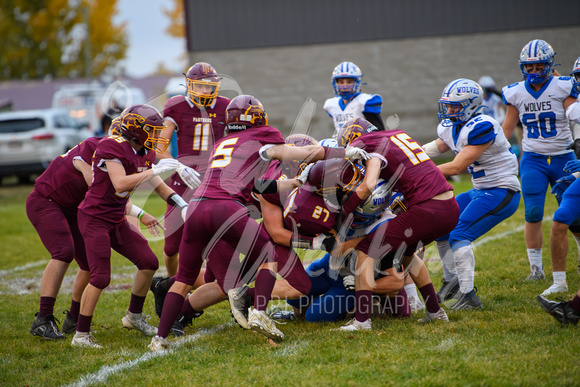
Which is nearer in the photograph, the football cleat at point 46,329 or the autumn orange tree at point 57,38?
the football cleat at point 46,329

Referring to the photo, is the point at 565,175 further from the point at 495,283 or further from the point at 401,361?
the point at 401,361

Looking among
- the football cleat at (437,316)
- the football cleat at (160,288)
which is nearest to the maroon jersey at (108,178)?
the football cleat at (160,288)

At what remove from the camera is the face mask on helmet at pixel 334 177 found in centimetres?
457

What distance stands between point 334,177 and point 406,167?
536 mm

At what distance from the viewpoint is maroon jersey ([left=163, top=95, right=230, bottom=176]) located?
570 centimetres

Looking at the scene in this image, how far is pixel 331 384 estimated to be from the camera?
3.41 metres

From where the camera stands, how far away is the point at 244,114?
4.37 meters

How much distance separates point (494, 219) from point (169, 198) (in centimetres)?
263

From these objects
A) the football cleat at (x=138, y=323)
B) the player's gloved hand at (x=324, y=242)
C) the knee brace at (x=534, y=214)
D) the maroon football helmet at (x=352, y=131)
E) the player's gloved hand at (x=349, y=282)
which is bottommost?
the football cleat at (x=138, y=323)

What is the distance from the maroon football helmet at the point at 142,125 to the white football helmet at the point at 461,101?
7.55 feet

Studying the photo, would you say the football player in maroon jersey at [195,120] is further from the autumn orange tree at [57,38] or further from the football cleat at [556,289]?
the autumn orange tree at [57,38]

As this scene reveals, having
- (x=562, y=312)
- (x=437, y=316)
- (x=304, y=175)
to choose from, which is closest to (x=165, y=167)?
(x=304, y=175)

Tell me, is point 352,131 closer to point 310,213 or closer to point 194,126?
point 310,213

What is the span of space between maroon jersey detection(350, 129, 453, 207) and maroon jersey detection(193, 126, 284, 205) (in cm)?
69
